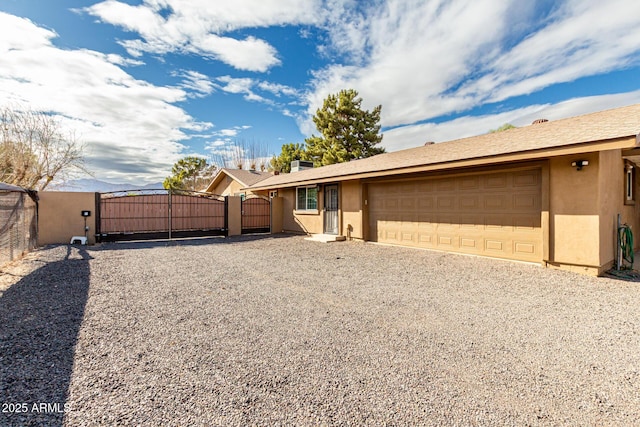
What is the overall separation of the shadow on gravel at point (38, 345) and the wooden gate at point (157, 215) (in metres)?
6.61

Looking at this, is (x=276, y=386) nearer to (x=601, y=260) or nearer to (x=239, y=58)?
(x=601, y=260)

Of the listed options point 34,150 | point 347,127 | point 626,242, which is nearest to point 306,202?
point 626,242

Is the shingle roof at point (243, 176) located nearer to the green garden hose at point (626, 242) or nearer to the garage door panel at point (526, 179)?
the garage door panel at point (526, 179)

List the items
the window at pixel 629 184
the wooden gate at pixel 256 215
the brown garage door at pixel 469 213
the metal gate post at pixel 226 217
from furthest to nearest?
the wooden gate at pixel 256 215, the metal gate post at pixel 226 217, the window at pixel 629 184, the brown garage door at pixel 469 213

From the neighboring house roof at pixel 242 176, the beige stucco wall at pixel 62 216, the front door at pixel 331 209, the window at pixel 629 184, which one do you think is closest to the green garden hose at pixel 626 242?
the window at pixel 629 184

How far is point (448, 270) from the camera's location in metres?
6.36

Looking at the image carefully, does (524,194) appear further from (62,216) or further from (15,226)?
(62,216)

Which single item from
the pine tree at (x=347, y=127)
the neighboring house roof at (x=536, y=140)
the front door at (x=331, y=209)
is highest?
the pine tree at (x=347, y=127)

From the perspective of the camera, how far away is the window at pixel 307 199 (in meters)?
13.2

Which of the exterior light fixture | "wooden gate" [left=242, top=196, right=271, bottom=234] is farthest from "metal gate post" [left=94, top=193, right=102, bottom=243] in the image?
the exterior light fixture

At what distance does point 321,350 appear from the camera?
2.80 meters

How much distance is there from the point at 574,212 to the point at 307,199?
980cm

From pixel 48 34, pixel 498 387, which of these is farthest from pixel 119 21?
pixel 498 387

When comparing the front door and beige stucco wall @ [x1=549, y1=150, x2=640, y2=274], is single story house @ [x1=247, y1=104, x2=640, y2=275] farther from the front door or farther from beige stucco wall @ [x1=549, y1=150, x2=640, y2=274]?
the front door
